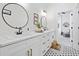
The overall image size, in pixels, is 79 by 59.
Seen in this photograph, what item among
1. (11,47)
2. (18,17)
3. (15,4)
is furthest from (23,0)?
(11,47)

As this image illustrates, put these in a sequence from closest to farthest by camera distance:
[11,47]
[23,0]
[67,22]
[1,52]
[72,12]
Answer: [1,52] < [11,47] < [23,0] < [72,12] < [67,22]

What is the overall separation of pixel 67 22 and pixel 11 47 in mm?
3407

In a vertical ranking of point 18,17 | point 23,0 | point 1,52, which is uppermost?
point 23,0

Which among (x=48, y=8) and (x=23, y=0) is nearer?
(x=23, y=0)

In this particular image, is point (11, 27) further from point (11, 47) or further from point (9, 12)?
point (11, 47)

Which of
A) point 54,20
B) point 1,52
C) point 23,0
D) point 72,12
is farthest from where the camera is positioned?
point 54,20

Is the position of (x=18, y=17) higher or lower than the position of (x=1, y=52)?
higher

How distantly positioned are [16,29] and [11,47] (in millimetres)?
910

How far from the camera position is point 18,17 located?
2178mm

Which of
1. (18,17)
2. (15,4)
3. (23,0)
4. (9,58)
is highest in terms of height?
(23,0)

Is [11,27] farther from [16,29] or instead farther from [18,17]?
[18,17]

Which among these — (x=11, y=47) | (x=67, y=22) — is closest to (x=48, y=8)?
(x=67, y=22)

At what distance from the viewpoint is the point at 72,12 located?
3.67m

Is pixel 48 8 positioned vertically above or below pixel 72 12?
above
